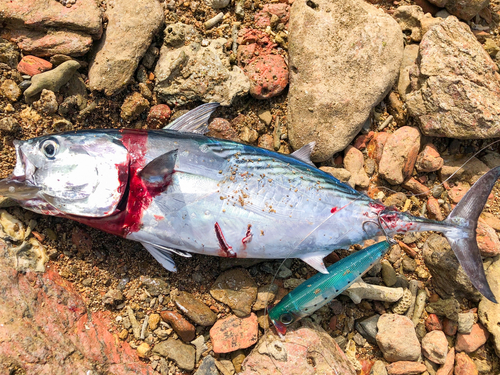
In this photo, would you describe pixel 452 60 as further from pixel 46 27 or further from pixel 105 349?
pixel 105 349

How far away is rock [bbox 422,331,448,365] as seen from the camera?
3.44 meters

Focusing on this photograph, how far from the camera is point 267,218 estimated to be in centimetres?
311

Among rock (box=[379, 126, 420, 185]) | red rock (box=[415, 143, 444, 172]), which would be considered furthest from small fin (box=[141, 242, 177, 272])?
red rock (box=[415, 143, 444, 172])

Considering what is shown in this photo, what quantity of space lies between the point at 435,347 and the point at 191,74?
353 cm

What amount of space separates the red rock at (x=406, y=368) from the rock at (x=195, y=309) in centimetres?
178

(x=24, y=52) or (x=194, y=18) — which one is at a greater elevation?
(x=194, y=18)

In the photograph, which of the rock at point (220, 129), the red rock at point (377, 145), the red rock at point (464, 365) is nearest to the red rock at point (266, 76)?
the rock at point (220, 129)

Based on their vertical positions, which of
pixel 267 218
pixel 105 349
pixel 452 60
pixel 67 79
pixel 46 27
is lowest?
pixel 105 349

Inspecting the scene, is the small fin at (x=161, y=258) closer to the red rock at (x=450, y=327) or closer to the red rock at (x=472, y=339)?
the red rock at (x=450, y=327)

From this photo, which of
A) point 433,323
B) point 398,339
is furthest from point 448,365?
point 398,339

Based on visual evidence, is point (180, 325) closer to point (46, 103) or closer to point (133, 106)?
point (133, 106)

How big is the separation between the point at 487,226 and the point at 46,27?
15.1 feet

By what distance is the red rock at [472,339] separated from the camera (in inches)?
140

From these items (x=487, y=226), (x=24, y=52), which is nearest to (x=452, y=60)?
(x=487, y=226)
